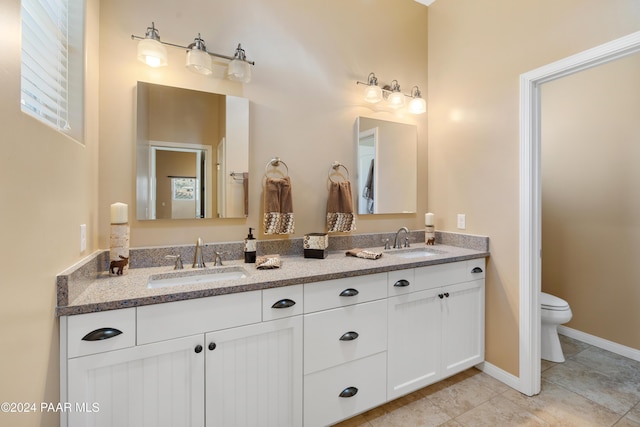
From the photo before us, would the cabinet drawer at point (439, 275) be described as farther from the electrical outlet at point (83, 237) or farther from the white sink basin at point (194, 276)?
the electrical outlet at point (83, 237)

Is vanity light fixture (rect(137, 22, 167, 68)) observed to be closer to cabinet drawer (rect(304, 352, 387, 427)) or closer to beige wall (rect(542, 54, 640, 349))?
cabinet drawer (rect(304, 352, 387, 427))

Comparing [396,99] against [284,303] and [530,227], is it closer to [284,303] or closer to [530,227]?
[530,227]

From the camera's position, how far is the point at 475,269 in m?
2.11

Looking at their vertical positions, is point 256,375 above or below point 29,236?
below

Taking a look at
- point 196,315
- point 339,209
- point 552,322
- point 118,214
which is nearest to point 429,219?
point 339,209

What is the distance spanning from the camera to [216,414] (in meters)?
1.28

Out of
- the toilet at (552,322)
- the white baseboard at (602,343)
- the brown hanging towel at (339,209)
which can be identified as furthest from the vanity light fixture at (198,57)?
the white baseboard at (602,343)

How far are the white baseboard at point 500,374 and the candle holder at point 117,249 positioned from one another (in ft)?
8.07

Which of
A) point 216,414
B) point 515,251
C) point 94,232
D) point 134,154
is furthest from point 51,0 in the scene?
point 515,251

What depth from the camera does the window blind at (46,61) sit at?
94 centimetres

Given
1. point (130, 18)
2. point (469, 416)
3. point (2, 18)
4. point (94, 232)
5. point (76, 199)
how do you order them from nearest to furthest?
point (2, 18), point (76, 199), point (94, 232), point (130, 18), point (469, 416)

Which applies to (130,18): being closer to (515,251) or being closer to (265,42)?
(265,42)

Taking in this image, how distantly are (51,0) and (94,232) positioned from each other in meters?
1.00

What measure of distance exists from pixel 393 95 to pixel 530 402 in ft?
7.62
